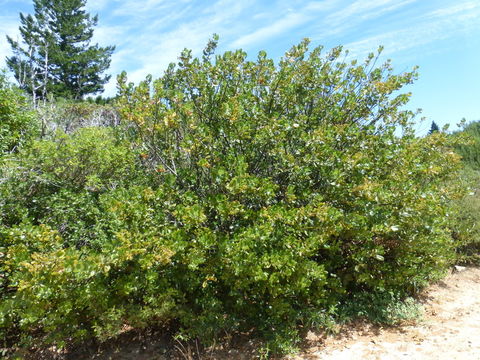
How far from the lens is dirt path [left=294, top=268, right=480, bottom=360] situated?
3.86 metres

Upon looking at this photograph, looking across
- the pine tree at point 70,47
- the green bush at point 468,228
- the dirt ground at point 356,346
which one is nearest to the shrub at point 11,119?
the dirt ground at point 356,346

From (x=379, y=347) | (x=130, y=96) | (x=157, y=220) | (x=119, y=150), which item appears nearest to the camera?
(x=157, y=220)

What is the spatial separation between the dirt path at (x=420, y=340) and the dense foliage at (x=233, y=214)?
0.38 metres

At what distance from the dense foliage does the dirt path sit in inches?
14.8

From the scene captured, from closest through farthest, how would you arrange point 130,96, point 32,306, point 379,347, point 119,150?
point 32,306 → point 379,347 → point 130,96 → point 119,150

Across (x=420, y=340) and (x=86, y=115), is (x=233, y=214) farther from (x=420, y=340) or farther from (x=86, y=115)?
(x=86, y=115)

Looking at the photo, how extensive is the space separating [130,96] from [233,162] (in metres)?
1.55

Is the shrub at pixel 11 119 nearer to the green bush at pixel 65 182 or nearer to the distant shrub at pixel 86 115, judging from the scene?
the green bush at pixel 65 182

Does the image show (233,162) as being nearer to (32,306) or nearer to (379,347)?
(32,306)

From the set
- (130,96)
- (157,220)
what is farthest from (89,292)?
(130,96)

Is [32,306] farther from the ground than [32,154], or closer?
closer

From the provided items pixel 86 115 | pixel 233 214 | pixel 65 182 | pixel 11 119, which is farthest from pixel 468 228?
pixel 86 115

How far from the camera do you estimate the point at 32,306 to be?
3.24 meters

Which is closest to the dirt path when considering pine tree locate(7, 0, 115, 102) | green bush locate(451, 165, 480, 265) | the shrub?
green bush locate(451, 165, 480, 265)
